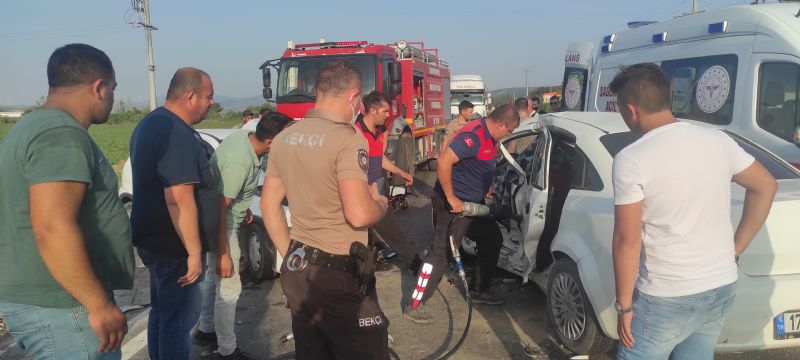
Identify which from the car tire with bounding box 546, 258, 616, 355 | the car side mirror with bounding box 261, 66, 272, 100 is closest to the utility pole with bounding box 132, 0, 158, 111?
the car side mirror with bounding box 261, 66, 272, 100

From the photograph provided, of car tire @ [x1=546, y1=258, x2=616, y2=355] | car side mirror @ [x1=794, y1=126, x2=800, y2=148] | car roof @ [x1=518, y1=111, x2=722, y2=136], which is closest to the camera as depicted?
car tire @ [x1=546, y1=258, x2=616, y2=355]

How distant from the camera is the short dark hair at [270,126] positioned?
376 cm

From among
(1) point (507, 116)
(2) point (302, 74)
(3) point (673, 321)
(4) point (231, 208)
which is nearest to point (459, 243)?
(1) point (507, 116)

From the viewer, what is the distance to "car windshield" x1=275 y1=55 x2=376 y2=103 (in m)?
10.6

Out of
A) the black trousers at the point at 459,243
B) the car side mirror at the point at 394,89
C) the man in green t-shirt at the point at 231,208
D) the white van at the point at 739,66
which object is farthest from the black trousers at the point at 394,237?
the car side mirror at the point at 394,89

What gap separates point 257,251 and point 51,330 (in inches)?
141

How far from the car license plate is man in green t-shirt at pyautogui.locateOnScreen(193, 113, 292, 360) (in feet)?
9.86

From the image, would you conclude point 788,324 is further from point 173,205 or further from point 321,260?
point 173,205

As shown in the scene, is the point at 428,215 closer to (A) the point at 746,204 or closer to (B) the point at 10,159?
(A) the point at 746,204

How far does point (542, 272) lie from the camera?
14.5ft

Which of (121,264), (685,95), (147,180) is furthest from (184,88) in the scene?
(685,95)

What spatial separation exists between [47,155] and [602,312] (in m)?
2.85

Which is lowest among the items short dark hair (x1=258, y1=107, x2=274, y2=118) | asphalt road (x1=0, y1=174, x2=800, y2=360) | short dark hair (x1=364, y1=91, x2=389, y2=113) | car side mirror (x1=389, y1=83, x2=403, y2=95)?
asphalt road (x1=0, y1=174, x2=800, y2=360)

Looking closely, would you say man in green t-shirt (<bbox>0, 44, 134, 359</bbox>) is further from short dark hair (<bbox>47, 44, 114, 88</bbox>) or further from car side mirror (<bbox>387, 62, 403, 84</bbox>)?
car side mirror (<bbox>387, 62, 403, 84</bbox>)
